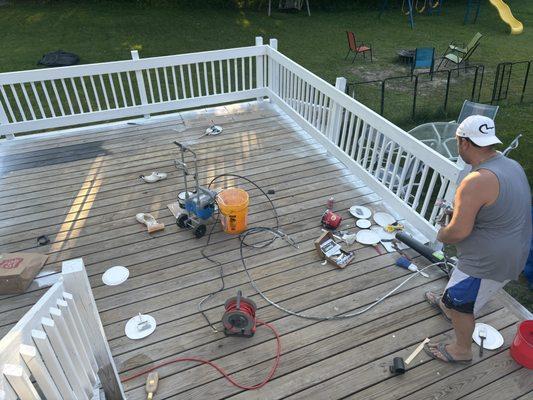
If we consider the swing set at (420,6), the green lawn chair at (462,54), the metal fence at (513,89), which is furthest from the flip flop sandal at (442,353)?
the swing set at (420,6)

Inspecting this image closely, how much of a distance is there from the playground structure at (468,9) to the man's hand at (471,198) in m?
15.4

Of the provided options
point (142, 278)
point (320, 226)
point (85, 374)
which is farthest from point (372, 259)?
point (85, 374)

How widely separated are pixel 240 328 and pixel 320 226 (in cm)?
161

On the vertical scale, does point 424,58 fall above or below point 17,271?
below

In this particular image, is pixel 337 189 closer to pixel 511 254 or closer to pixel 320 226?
pixel 320 226

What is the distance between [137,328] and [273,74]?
195 inches

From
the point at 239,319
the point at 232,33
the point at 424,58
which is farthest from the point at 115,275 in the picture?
the point at 232,33

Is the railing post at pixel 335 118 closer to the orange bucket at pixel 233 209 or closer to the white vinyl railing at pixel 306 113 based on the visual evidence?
the white vinyl railing at pixel 306 113

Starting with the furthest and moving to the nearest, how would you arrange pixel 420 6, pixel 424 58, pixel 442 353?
pixel 420 6, pixel 424 58, pixel 442 353

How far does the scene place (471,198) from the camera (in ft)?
7.43

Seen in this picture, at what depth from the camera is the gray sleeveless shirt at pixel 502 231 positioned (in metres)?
2.24

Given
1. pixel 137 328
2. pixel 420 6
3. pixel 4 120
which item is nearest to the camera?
pixel 137 328

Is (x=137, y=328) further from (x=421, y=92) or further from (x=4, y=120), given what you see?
(x=421, y=92)

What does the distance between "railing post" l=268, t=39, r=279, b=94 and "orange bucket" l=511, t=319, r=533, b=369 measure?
5145mm
